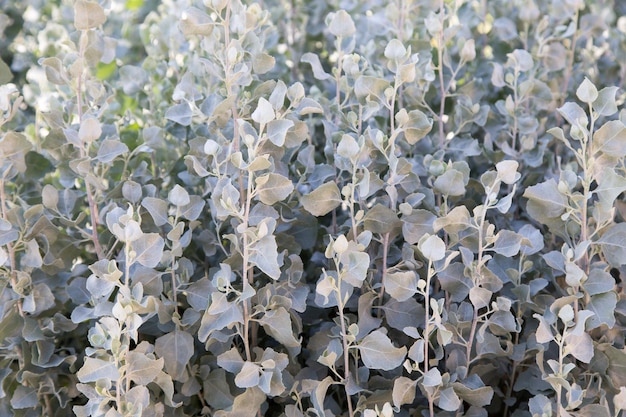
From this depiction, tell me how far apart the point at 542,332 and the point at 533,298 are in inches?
6.7

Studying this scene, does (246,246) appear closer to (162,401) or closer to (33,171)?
(162,401)

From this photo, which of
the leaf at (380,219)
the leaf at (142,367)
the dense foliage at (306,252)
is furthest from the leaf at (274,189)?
the leaf at (142,367)

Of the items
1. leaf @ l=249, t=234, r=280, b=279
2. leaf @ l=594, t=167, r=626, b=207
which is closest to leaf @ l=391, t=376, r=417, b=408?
leaf @ l=249, t=234, r=280, b=279

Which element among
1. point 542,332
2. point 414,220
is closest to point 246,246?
point 414,220

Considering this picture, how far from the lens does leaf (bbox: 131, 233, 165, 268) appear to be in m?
0.97

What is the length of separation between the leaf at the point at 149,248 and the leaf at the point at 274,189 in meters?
0.14

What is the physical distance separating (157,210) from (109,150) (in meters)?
0.13

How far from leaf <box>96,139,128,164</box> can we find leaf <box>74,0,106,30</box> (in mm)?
165

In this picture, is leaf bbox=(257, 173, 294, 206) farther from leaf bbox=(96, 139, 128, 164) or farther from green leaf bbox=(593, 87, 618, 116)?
green leaf bbox=(593, 87, 618, 116)

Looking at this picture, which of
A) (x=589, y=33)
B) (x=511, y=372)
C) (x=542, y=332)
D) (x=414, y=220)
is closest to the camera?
(x=542, y=332)

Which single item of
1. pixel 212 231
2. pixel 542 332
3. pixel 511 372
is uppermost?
pixel 542 332

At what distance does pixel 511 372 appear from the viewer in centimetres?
117

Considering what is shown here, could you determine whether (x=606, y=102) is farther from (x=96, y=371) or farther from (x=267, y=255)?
(x=96, y=371)

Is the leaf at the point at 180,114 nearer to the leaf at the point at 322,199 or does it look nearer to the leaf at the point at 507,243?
the leaf at the point at 322,199
